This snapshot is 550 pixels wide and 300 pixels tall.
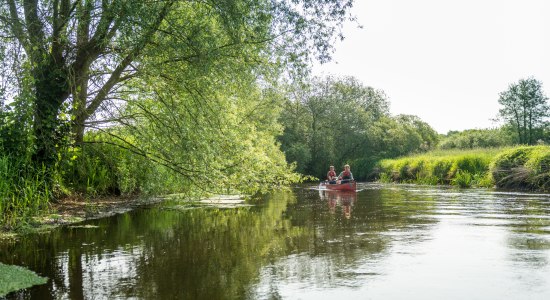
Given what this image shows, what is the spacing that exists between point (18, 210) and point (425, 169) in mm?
32103

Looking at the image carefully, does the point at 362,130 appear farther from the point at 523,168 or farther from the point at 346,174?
the point at 523,168

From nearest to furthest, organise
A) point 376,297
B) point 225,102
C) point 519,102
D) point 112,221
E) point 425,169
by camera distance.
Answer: point 376,297
point 112,221
point 225,102
point 425,169
point 519,102

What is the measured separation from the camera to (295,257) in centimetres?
909

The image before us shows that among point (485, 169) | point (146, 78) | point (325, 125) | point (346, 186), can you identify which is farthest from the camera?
point (325, 125)

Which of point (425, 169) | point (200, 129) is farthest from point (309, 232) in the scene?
point (425, 169)

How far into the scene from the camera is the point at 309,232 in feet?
40.2

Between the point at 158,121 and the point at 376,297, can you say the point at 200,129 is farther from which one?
the point at 376,297

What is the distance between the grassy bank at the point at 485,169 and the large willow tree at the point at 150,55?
17405 mm

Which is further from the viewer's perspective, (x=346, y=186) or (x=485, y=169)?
(x=485, y=169)

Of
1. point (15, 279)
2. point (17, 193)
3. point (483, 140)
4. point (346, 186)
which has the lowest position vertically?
point (15, 279)

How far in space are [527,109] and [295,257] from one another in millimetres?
56407

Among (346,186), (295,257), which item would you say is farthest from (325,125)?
(295,257)

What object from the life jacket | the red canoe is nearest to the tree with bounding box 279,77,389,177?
the life jacket

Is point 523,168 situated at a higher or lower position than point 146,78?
lower
